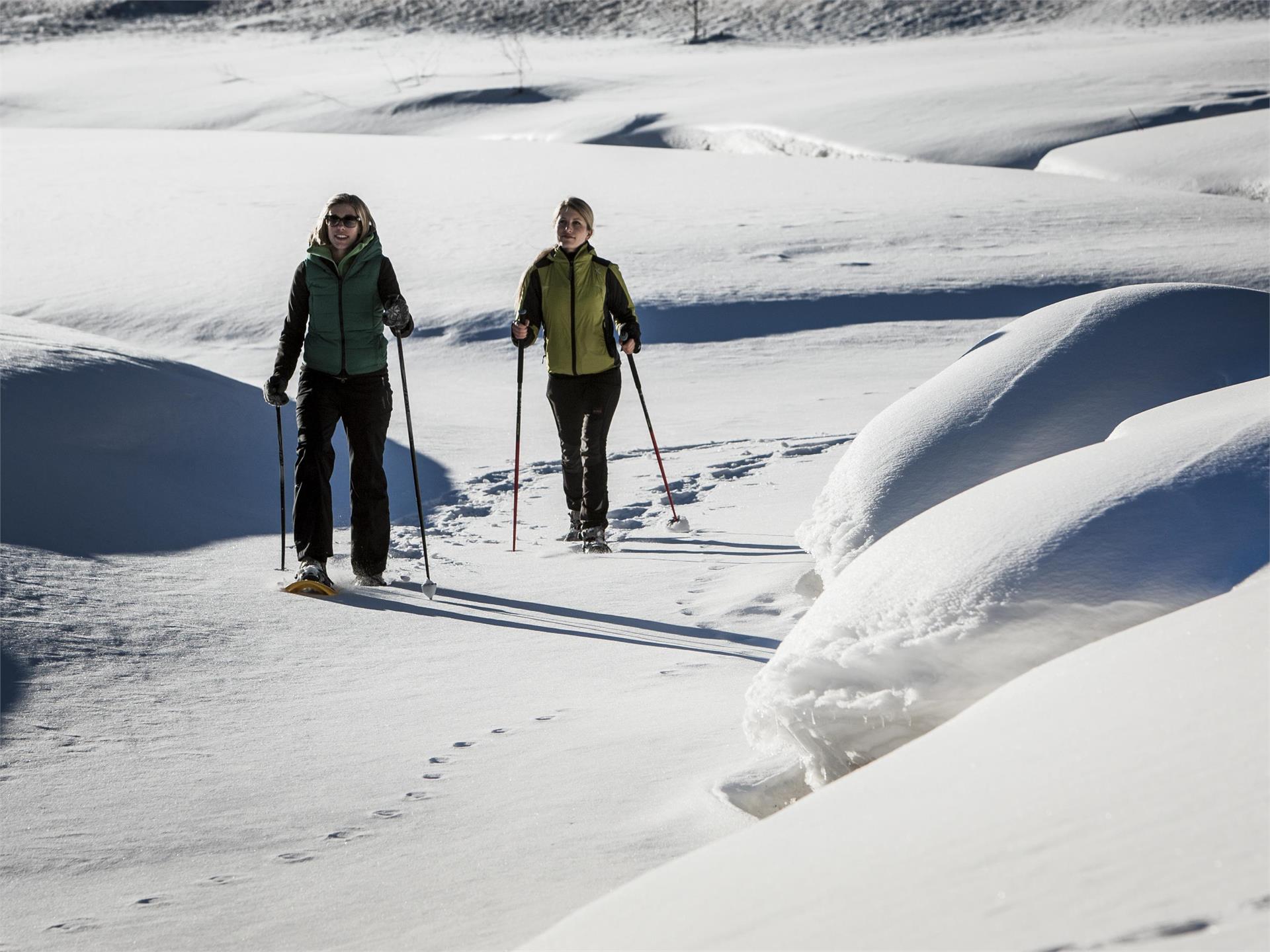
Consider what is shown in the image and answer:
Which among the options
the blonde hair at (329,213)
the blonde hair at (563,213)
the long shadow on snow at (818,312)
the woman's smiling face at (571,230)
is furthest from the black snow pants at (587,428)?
the long shadow on snow at (818,312)

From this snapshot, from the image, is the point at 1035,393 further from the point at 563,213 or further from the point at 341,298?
the point at 341,298

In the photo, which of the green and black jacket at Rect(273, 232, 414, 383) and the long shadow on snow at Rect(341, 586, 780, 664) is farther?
the green and black jacket at Rect(273, 232, 414, 383)

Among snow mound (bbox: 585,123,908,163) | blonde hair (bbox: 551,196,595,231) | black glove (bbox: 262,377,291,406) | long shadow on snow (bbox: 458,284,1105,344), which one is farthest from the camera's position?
snow mound (bbox: 585,123,908,163)

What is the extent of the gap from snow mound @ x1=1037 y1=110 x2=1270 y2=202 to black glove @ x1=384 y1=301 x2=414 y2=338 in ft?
37.6

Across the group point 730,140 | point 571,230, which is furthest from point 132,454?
point 730,140

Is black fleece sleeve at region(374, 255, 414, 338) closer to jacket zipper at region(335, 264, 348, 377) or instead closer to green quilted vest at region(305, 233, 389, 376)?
green quilted vest at region(305, 233, 389, 376)

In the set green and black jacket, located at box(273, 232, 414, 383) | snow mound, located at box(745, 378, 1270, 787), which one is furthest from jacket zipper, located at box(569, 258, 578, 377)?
snow mound, located at box(745, 378, 1270, 787)

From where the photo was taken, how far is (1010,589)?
2.46 m

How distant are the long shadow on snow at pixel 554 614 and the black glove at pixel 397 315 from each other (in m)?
0.97

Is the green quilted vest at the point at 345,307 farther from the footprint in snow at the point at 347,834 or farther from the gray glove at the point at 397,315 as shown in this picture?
the footprint in snow at the point at 347,834

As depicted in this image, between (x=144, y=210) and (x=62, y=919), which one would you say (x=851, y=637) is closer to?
(x=62, y=919)

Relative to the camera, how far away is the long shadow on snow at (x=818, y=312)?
31.7 feet

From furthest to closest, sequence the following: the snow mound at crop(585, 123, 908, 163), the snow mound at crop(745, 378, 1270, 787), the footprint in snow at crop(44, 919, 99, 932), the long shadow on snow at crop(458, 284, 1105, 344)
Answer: the snow mound at crop(585, 123, 908, 163) → the long shadow on snow at crop(458, 284, 1105, 344) → the snow mound at crop(745, 378, 1270, 787) → the footprint in snow at crop(44, 919, 99, 932)

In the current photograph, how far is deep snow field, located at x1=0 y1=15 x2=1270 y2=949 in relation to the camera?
1698 millimetres
